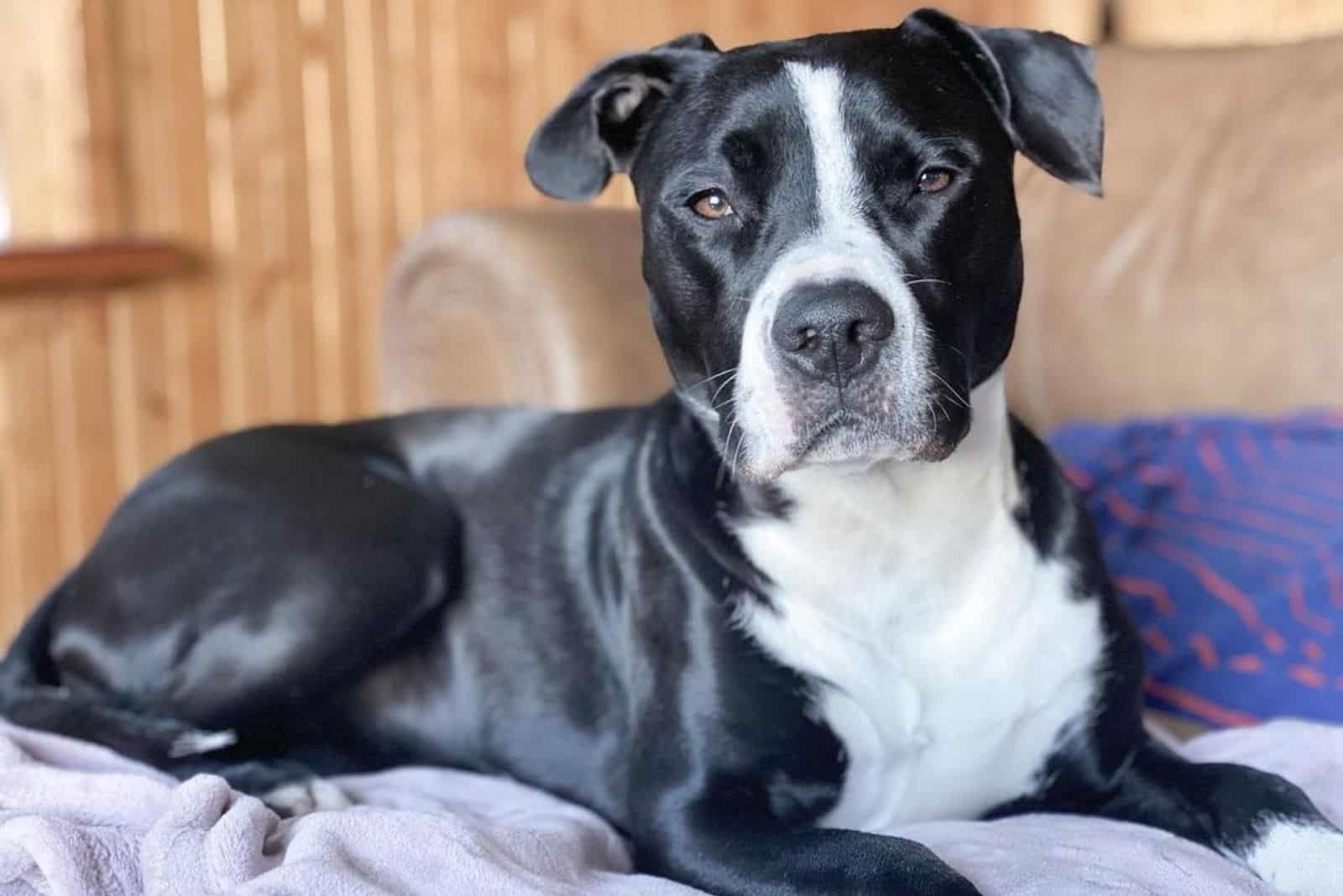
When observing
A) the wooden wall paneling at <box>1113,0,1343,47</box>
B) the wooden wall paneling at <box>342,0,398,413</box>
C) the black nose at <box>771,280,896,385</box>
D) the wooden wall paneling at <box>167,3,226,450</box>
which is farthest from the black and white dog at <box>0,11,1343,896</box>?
the wooden wall paneling at <box>1113,0,1343,47</box>

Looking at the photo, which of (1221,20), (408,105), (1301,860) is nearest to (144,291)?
(408,105)

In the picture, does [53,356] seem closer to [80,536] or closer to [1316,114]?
[80,536]

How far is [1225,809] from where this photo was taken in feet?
5.16

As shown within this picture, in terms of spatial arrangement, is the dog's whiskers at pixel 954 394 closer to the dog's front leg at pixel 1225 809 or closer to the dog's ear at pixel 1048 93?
the dog's ear at pixel 1048 93

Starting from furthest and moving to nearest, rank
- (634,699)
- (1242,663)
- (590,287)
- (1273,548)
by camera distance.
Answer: (590,287)
(1273,548)
(1242,663)
(634,699)

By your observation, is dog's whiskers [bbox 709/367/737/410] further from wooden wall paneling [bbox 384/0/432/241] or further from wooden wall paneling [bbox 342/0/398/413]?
wooden wall paneling [bbox 384/0/432/241]

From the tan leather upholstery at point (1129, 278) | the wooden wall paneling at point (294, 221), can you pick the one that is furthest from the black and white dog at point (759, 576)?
the wooden wall paneling at point (294, 221)

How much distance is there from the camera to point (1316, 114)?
2725mm

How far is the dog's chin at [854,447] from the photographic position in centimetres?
148

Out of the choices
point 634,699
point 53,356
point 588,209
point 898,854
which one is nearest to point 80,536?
point 53,356

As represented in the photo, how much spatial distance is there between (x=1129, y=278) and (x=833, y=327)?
156cm

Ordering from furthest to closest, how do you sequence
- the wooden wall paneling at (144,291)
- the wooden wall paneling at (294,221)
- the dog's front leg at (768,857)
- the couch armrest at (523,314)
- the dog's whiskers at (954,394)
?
the wooden wall paneling at (294,221) → the wooden wall paneling at (144,291) → the couch armrest at (523,314) → the dog's whiskers at (954,394) → the dog's front leg at (768,857)

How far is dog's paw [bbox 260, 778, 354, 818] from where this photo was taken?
1.74 meters

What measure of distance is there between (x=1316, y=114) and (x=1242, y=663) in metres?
1.12
